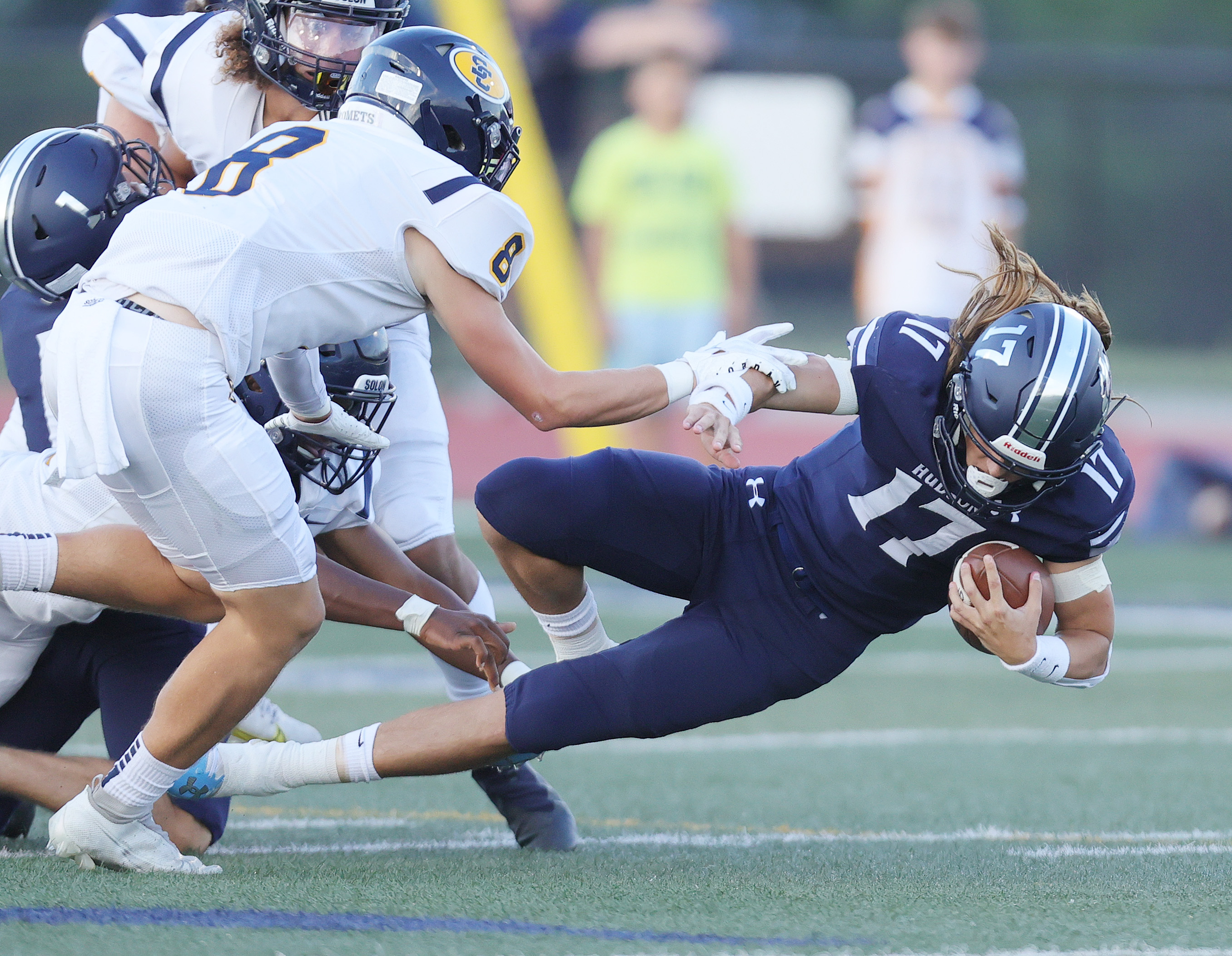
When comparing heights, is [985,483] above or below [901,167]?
above

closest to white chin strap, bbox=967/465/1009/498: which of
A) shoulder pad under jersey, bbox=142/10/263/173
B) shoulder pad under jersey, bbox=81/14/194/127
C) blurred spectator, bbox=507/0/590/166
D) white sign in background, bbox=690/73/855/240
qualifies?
shoulder pad under jersey, bbox=142/10/263/173

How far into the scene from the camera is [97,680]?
3.51m

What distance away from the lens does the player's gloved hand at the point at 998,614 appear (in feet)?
9.98

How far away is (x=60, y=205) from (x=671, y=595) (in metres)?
1.41

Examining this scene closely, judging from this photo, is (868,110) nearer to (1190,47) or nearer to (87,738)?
(1190,47)

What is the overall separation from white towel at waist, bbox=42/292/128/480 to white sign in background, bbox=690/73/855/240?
32.5 ft

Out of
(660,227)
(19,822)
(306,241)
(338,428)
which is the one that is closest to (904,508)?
(338,428)

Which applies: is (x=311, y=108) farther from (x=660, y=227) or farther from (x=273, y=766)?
(x=660, y=227)

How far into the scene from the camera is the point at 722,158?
9102 millimetres

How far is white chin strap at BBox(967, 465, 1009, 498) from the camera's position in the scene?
3.05 meters

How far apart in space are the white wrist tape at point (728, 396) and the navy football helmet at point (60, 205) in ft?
4.03

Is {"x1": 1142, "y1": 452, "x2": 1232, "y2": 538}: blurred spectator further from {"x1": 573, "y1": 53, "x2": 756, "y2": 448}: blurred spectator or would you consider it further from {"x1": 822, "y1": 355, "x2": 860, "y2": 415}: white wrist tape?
{"x1": 822, "y1": 355, "x2": 860, "y2": 415}: white wrist tape

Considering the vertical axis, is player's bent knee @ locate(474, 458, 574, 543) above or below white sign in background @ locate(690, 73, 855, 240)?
above

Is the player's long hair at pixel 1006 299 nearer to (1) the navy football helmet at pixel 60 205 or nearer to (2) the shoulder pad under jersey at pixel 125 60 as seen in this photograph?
(1) the navy football helmet at pixel 60 205
